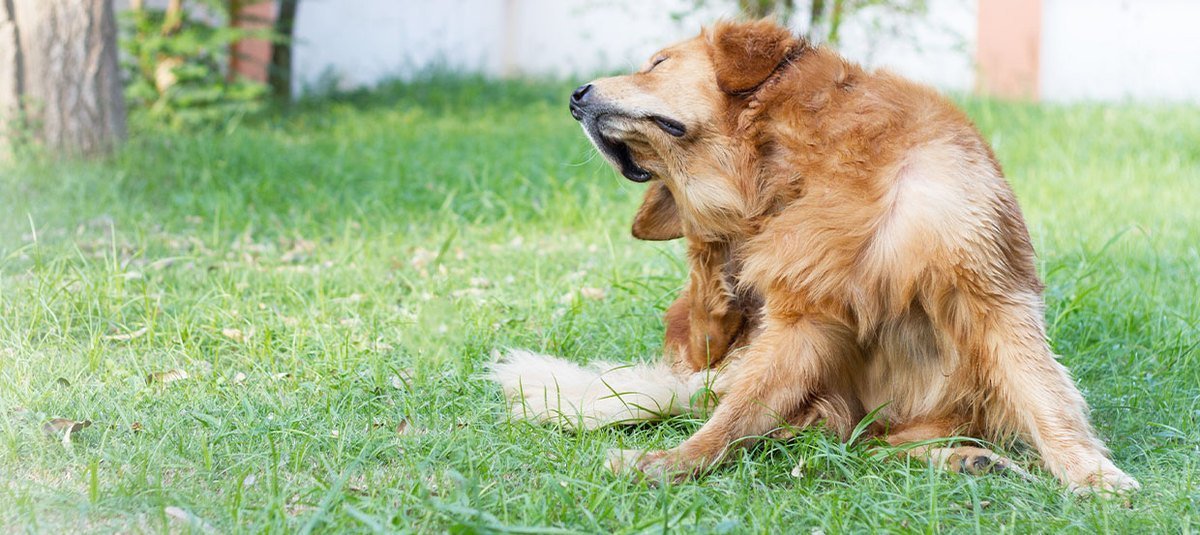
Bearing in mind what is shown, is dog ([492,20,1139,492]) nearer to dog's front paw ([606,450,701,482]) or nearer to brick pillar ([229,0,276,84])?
dog's front paw ([606,450,701,482])

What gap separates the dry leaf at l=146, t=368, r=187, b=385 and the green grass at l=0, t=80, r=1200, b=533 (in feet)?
0.13

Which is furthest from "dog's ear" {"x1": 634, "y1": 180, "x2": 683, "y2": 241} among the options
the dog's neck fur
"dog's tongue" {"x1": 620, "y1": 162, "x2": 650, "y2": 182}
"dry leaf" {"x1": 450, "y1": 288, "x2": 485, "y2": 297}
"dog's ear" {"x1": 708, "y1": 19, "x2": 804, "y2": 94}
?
"dry leaf" {"x1": 450, "y1": 288, "x2": 485, "y2": 297}

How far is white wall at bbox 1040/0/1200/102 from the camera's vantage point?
1244cm

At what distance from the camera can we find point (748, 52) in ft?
10.2

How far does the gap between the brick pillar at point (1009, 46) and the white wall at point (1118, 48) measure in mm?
289

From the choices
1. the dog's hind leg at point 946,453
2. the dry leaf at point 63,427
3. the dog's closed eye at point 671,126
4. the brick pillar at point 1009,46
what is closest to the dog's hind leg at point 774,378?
the dog's hind leg at point 946,453

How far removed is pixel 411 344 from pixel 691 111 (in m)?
1.39

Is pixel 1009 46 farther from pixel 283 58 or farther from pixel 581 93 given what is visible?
pixel 581 93

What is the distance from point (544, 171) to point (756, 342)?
14.7 ft

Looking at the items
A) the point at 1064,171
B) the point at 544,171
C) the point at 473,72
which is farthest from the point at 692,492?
the point at 473,72

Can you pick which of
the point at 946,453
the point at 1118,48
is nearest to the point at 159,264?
the point at 946,453

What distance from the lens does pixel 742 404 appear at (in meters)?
3.00

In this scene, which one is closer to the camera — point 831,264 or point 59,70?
point 831,264

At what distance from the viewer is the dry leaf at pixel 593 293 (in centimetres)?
472
